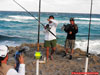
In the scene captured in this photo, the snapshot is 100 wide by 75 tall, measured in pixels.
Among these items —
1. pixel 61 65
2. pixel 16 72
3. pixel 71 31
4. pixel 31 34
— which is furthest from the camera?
pixel 31 34

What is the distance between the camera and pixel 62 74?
Answer: 4789 millimetres

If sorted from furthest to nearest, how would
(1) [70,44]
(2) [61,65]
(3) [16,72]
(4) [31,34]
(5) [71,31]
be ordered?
(4) [31,34]
(1) [70,44]
(5) [71,31]
(2) [61,65]
(3) [16,72]

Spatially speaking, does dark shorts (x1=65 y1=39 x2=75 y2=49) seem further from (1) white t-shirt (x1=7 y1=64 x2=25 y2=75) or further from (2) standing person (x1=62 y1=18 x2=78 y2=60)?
(1) white t-shirt (x1=7 y1=64 x2=25 y2=75)

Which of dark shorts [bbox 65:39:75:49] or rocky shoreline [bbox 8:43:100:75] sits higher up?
dark shorts [bbox 65:39:75:49]

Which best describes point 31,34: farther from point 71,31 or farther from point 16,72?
point 16,72

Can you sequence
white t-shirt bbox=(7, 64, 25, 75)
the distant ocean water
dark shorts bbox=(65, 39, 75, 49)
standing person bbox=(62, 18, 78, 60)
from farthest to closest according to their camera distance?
the distant ocean water
dark shorts bbox=(65, 39, 75, 49)
standing person bbox=(62, 18, 78, 60)
white t-shirt bbox=(7, 64, 25, 75)

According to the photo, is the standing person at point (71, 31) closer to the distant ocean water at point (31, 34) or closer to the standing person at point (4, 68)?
the distant ocean water at point (31, 34)

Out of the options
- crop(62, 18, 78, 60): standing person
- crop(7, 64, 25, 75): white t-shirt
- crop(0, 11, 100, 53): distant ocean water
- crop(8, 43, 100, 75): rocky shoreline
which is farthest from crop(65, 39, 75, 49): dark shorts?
crop(7, 64, 25, 75): white t-shirt

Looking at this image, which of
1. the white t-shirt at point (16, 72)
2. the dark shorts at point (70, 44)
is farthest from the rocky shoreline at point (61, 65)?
the white t-shirt at point (16, 72)

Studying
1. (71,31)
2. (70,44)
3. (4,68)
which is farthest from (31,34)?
(4,68)

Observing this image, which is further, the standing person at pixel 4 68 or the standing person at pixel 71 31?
the standing person at pixel 71 31

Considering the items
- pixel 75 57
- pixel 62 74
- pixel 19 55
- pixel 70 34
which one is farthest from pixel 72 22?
pixel 19 55

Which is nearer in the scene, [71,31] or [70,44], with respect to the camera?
[71,31]

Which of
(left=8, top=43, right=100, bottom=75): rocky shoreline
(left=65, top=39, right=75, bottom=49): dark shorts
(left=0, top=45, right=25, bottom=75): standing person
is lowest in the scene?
(left=8, top=43, right=100, bottom=75): rocky shoreline
